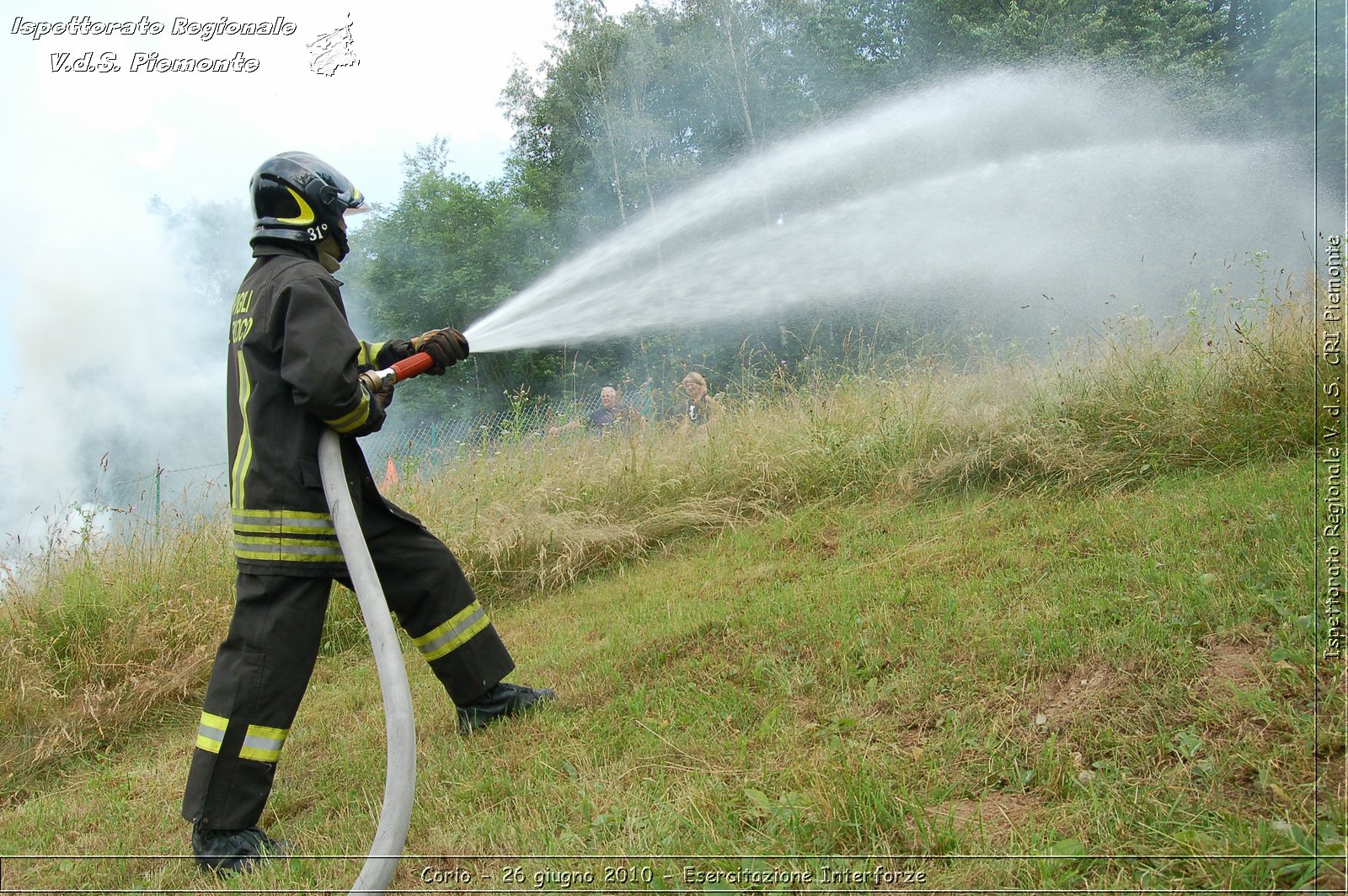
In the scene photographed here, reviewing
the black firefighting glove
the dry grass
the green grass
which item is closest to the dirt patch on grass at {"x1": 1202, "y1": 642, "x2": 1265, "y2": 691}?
the green grass

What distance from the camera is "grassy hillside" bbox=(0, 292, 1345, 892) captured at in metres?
2.17

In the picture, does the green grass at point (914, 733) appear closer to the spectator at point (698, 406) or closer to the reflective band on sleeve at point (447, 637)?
the reflective band on sleeve at point (447, 637)

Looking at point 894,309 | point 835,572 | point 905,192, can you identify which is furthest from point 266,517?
point 894,309

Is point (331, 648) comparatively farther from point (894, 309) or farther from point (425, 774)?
point (894, 309)

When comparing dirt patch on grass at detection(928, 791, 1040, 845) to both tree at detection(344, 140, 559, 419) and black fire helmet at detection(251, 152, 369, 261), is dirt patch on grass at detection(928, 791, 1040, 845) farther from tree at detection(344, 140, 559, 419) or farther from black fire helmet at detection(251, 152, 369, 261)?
tree at detection(344, 140, 559, 419)

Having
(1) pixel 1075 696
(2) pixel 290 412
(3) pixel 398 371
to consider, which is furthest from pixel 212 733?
(1) pixel 1075 696

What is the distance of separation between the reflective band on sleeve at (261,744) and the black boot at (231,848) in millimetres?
240

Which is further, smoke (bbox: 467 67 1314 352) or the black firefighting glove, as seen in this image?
smoke (bbox: 467 67 1314 352)

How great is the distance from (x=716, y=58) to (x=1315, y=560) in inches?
833

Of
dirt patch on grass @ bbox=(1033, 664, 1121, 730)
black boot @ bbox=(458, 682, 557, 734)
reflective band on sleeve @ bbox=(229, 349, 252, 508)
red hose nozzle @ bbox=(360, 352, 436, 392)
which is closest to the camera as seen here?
dirt patch on grass @ bbox=(1033, 664, 1121, 730)

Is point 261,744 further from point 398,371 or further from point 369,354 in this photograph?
point 369,354

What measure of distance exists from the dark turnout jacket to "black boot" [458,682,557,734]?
0.80 metres

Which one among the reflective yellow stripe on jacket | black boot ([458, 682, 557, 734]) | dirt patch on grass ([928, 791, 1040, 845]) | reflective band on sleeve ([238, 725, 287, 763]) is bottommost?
dirt patch on grass ([928, 791, 1040, 845])

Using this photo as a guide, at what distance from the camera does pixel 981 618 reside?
3260mm
